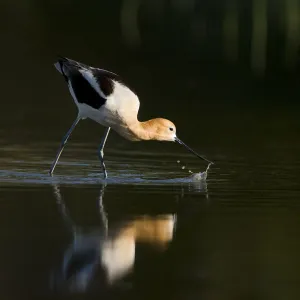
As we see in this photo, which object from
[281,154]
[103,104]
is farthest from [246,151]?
[103,104]

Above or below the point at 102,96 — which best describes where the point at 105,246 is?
below

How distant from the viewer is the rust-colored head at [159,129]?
11.7 meters

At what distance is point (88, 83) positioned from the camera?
1126cm

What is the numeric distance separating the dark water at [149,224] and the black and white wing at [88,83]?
2.28ft

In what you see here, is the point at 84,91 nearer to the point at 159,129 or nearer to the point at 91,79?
the point at 91,79

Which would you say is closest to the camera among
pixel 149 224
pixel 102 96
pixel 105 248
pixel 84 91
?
pixel 105 248

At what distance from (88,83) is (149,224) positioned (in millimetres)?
3003

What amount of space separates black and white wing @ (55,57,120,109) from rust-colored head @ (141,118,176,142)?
643 mm

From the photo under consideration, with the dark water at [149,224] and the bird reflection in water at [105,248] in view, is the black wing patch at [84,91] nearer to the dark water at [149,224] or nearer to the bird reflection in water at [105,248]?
the dark water at [149,224]

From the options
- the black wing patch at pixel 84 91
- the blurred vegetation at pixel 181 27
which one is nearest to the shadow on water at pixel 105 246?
the black wing patch at pixel 84 91

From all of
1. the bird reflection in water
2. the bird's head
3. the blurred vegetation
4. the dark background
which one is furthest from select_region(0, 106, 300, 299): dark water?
the blurred vegetation

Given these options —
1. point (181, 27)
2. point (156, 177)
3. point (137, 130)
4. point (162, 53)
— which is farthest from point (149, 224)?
point (181, 27)

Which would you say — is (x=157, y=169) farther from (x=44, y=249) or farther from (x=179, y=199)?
(x=44, y=249)

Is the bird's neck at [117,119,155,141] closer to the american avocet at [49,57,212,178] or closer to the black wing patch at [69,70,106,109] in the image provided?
the american avocet at [49,57,212,178]
